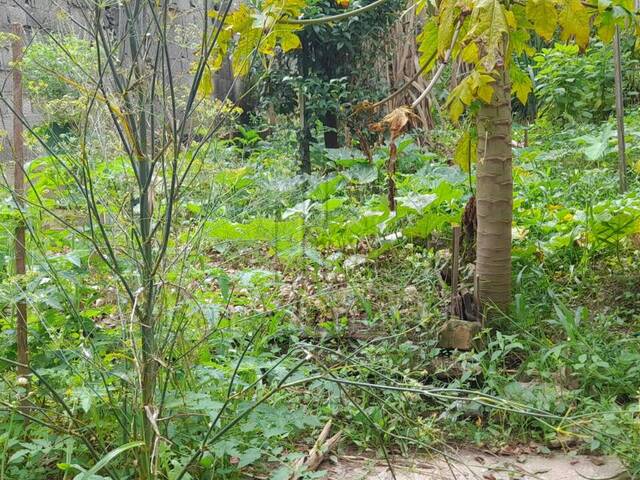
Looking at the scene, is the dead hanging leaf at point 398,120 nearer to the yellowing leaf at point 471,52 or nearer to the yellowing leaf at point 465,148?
the yellowing leaf at point 471,52

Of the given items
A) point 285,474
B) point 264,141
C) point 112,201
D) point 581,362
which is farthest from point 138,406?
point 264,141

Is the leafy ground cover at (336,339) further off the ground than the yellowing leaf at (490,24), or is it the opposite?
the yellowing leaf at (490,24)

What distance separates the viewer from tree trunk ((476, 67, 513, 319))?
3.05 metres

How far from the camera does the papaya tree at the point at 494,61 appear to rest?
196 centimetres

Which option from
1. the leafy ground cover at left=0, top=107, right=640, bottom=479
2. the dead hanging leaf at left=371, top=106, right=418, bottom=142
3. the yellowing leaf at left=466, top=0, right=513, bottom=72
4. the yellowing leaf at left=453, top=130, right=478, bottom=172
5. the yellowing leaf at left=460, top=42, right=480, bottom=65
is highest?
the yellowing leaf at left=466, top=0, right=513, bottom=72

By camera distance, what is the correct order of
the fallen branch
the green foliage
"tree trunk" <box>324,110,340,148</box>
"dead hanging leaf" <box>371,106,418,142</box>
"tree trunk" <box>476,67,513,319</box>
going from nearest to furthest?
the fallen branch → "dead hanging leaf" <box>371,106,418,142</box> → "tree trunk" <box>476,67,513,319</box> → "tree trunk" <box>324,110,340,148</box> → the green foliage

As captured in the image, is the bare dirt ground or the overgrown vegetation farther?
the bare dirt ground

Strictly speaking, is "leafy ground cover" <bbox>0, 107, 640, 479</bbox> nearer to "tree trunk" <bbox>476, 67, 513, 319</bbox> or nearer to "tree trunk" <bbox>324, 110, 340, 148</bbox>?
"tree trunk" <bbox>476, 67, 513, 319</bbox>

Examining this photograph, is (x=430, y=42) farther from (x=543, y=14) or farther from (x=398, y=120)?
(x=543, y=14)

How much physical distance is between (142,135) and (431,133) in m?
7.44

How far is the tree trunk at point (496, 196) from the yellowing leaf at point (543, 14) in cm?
104

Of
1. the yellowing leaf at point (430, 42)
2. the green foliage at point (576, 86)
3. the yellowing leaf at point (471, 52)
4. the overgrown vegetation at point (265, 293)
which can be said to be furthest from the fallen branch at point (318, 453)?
the green foliage at point (576, 86)

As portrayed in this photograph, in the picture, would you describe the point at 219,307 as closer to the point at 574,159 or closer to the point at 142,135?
the point at 142,135

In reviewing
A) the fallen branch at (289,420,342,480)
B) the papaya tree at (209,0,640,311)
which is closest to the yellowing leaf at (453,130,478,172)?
the papaya tree at (209,0,640,311)
